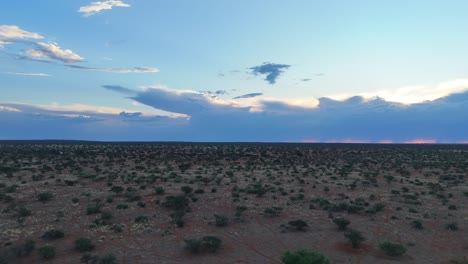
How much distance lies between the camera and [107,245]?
17906mm

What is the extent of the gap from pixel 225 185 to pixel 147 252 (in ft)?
54.6

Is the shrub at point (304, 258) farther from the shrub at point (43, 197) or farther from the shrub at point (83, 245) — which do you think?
the shrub at point (43, 197)

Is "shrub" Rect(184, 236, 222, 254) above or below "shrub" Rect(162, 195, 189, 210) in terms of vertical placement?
below

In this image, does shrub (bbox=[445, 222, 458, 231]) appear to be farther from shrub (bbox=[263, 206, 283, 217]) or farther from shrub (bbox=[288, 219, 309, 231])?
shrub (bbox=[263, 206, 283, 217])

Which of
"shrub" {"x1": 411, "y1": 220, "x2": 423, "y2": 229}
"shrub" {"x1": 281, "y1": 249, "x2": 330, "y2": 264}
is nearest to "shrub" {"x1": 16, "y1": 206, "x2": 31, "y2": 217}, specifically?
"shrub" {"x1": 281, "y1": 249, "x2": 330, "y2": 264}

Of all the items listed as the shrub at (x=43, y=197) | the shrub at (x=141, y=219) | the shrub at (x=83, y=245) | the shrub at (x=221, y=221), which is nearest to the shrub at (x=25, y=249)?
the shrub at (x=83, y=245)

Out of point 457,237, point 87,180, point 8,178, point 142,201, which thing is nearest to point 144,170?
point 87,180

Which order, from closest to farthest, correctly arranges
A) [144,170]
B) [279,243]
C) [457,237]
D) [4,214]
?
[279,243], [457,237], [4,214], [144,170]

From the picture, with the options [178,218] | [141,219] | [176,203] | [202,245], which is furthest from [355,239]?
[176,203]

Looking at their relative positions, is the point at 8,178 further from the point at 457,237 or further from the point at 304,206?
the point at 457,237

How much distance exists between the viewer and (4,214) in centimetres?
2286

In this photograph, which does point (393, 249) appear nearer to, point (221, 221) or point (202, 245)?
point (202, 245)

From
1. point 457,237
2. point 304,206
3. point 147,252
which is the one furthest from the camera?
point 304,206

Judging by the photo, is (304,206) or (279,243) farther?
(304,206)
